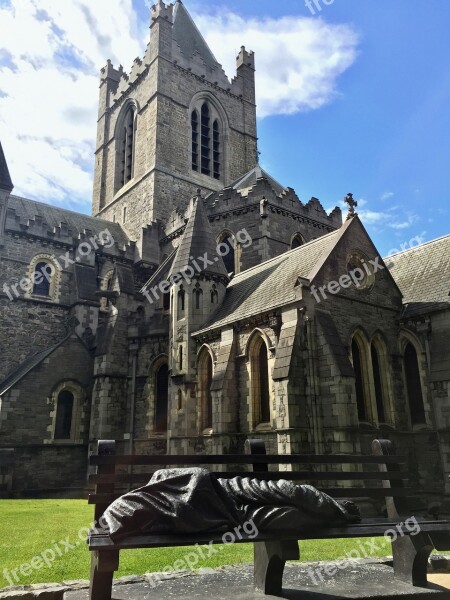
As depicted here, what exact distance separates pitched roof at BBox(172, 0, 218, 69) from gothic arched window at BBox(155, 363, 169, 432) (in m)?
26.7

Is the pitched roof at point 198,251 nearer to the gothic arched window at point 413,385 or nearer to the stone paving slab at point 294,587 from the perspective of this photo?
the gothic arched window at point 413,385

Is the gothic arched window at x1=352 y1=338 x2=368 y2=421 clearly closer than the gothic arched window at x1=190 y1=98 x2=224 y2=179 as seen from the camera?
Yes

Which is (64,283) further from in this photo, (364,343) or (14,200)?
(364,343)

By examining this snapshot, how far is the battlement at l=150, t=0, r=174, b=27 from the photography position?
3553cm

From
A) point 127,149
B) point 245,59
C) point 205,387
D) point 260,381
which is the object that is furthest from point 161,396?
point 245,59

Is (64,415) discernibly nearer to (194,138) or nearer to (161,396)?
(161,396)

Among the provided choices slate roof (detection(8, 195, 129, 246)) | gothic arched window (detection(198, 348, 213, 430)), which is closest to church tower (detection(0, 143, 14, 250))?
slate roof (detection(8, 195, 129, 246))

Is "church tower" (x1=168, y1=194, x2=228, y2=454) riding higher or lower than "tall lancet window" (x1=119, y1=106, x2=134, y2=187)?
lower

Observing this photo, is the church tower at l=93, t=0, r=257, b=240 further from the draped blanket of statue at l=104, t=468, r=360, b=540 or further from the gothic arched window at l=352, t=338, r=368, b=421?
the draped blanket of statue at l=104, t=468, r=360, b=540

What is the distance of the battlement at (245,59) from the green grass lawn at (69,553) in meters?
39.1

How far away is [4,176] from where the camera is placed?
2511 cm

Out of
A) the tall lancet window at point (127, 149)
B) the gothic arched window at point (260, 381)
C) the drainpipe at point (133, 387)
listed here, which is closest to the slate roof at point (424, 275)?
the gothic arched window at point (260, 381)

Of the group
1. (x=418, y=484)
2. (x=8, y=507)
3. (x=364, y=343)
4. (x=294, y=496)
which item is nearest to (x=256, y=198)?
(x=364, y=343)

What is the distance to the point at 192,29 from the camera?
40000 mm
